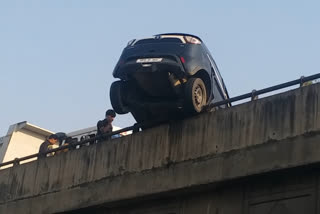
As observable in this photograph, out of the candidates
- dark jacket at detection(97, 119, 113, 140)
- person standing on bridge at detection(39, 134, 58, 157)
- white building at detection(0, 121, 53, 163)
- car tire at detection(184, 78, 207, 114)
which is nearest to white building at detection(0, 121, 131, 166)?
white building at detection(0, 121, 53, 163)

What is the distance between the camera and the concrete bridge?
11828 mm

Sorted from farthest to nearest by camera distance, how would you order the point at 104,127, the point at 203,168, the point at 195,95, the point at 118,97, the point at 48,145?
the point at 48,145 → the point at 104,127 → the point at 118,97 → the point at 195,95 → the point at 203,168

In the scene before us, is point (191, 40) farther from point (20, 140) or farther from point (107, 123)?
point (20, 140)

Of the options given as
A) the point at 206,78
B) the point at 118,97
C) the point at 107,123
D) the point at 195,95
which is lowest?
the point at 195,95

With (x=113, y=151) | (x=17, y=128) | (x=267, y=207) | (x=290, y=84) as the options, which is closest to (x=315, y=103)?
(x=290, y=84)

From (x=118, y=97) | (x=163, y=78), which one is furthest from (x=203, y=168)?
(x=118, y=97)

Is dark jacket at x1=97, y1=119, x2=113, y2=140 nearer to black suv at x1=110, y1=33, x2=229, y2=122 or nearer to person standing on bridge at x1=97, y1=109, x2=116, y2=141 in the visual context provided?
person standing on bridge at x1=97, y1=109, x2=116, y2=141

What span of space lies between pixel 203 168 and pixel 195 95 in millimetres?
1672

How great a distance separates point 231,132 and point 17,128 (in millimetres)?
12051

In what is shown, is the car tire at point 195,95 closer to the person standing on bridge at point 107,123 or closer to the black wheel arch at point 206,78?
the black wheel arch at point 206,78

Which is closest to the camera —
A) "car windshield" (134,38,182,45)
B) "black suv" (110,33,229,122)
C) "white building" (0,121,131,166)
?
"black suv" (110,33,229,122)

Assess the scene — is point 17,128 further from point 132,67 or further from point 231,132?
point 231,132

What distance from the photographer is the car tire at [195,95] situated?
1380 cm

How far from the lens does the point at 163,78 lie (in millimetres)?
14133
